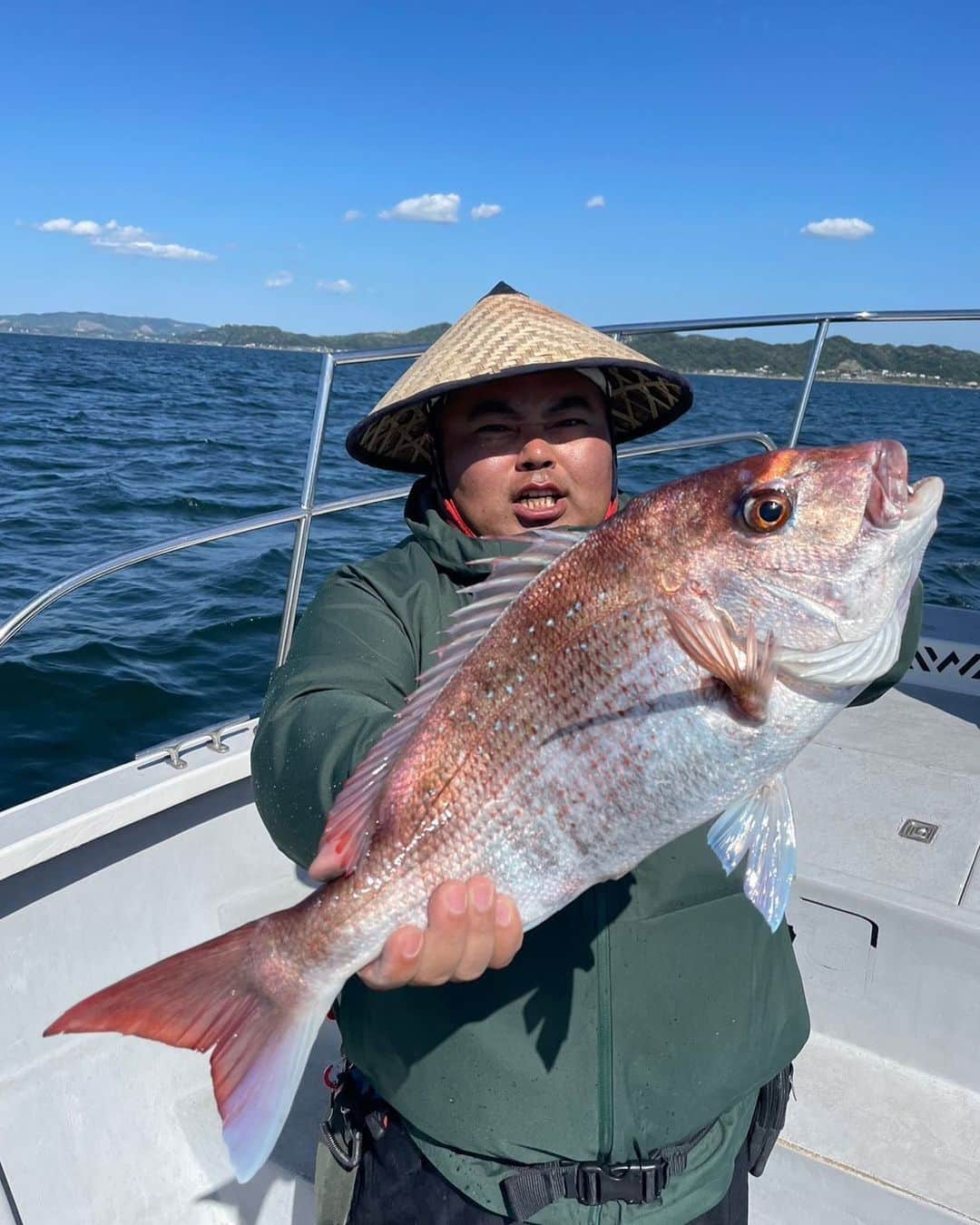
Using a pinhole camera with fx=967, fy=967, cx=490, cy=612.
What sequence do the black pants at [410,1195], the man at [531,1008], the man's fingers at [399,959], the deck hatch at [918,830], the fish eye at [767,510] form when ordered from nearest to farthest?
1. the man's fingers at [399,959]
2. the fish eye at [767,510]
3. the man at [531,1008]
4. the black pants at [410,1195]
5. the deck hatch at [918,830]

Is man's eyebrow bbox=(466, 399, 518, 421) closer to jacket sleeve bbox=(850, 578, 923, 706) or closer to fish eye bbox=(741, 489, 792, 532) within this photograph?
fish eye bbox=(741, 489, 792, 532)

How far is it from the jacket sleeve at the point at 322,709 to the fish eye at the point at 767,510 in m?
0.68

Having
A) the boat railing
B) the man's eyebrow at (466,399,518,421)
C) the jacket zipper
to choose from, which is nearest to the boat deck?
the boat railing

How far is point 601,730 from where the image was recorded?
1523mm

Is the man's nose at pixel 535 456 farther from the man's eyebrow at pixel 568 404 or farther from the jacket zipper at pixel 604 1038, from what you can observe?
the jacket zipper at pixel 604 1038

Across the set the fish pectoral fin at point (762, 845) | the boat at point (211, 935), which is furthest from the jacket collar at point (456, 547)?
the boat at point (211, 935)

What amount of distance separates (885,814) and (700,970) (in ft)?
6.88

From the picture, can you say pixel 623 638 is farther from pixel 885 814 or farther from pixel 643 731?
pixel 885 814

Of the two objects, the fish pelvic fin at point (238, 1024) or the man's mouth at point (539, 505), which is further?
the man's mouth at point (539, 505)

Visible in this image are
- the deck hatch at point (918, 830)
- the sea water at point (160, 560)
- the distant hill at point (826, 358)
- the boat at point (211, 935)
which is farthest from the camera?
the sea water at point (160, 560)

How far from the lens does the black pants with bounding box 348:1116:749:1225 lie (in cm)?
189

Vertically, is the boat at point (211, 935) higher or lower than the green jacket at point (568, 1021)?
lower

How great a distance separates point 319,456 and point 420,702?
5.38 ft

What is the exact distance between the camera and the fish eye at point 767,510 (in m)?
1.56
